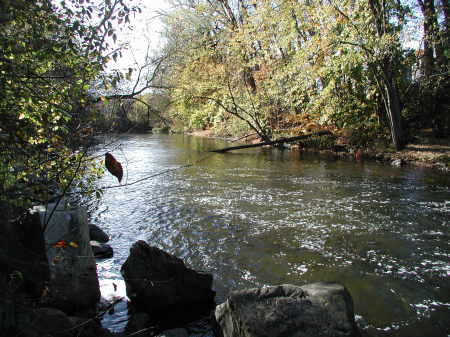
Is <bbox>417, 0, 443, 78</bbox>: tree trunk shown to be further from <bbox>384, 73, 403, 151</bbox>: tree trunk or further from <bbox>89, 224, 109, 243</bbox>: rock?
<bbox>89, 224, 109, 243</bbox>: rock

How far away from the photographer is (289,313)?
13.0 ft

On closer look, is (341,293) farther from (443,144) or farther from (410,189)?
(443,144)

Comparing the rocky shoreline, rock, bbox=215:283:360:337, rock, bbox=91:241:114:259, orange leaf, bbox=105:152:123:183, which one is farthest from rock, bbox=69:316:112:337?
rock, bbox=91:241:114:259

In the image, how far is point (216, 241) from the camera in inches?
325

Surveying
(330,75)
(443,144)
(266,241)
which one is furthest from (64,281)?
(443,144)

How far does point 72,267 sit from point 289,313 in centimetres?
340

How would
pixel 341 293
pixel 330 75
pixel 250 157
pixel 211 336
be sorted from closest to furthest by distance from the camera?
1. pixel 341 293
2. pixel 211 336
3. pixel 330 75
4. pixel 250 157

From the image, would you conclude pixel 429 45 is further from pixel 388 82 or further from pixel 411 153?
pixel 411 153

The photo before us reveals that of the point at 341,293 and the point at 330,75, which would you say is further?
the point at 330,75

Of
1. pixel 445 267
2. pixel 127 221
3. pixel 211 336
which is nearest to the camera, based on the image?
pixel 211 336

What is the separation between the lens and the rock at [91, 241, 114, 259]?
7509 millimetres

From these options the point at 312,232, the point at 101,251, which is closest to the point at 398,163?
the point at 312,232

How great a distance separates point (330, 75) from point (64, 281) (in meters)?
15.8

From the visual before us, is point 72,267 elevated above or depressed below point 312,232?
above
